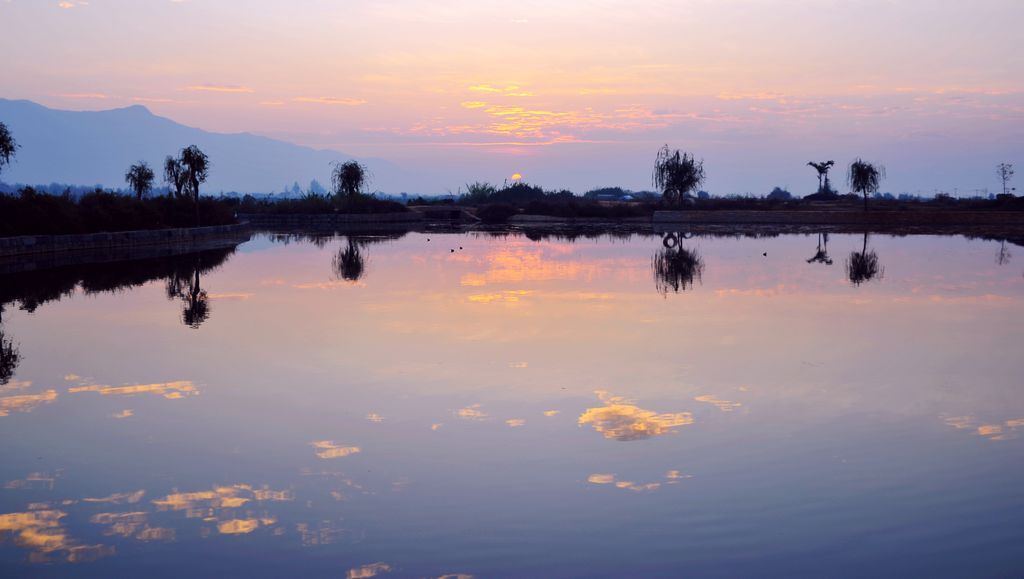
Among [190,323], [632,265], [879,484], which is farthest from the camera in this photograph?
[632,265]

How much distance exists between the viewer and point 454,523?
5836 millimetres

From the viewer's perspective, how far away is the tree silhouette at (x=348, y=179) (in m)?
69.9

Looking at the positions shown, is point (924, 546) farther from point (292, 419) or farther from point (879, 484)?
point (292, 419)

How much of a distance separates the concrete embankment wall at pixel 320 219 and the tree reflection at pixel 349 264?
26.7 m

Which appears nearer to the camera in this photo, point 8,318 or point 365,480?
point 365,480

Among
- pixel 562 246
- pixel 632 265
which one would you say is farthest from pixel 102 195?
pixel 632 265

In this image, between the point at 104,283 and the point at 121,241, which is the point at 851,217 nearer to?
the point at 121,241

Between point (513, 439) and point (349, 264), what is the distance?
67.5 feet

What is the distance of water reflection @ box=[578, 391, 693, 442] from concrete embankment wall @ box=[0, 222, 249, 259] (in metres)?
24.7

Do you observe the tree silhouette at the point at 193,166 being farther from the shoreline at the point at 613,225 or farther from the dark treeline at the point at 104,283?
the dark treeline at the point at 104,283

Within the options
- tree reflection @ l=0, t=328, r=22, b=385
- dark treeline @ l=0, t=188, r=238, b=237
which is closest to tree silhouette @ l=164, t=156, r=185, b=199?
dark treeline @ l=0, t=188, r=238, b=237

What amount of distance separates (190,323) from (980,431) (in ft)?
37.7

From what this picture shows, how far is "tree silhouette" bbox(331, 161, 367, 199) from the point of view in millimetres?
69875

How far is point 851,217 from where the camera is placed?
199 feet
